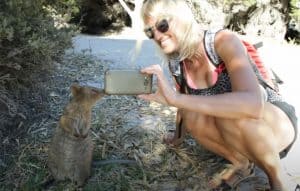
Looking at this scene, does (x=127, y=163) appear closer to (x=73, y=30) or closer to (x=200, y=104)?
(x=200, y=104)

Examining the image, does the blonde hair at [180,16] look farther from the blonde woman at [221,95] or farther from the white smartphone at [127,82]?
the white smartphone at [127,82]

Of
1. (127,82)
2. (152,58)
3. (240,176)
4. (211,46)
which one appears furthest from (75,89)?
(152,58)

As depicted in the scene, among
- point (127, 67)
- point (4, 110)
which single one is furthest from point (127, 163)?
point (127, 67)

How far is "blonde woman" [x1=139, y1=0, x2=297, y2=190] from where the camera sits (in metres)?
2.26

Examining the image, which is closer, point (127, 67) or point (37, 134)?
point (37, 134)

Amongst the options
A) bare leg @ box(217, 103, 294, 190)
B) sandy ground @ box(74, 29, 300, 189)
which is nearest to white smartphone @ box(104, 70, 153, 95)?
Answer: bare leg @ box(217, 103, 294, 190)

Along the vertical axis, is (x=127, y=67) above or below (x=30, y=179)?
above

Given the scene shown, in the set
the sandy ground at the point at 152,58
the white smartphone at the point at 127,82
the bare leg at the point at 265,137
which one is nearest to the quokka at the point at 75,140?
the white smartphone at the point at 127,82

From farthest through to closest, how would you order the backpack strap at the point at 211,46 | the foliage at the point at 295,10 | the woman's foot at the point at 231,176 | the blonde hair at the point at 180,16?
the foliage at the point at 295,10, the woman's foot at the point at 231,176, the backpack strap at the point at 211,46, the blonde hair at the point at 180,16

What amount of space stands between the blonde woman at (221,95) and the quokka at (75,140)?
48 centimetres

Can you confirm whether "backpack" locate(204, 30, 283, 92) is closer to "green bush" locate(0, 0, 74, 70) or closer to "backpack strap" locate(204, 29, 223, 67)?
"backpack strap" locate(204, 29, 223, 67)

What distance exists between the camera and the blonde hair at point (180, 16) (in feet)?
7.70

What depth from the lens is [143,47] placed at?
21.9ft

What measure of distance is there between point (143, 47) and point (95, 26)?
3836 mm
